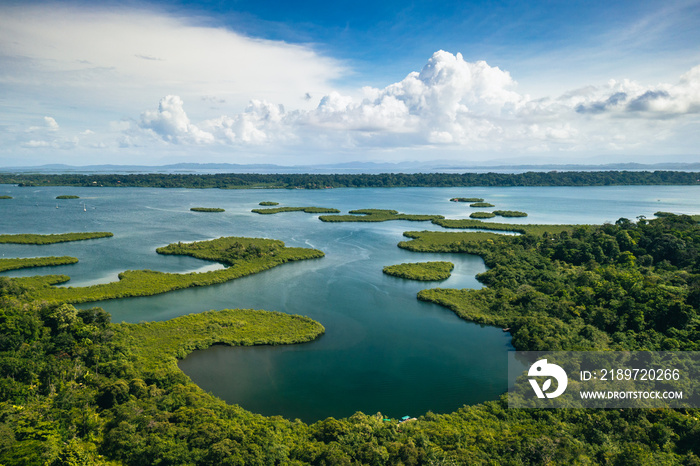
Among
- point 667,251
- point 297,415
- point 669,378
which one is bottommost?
point 297,415

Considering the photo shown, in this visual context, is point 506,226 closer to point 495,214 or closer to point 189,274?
point 495,214

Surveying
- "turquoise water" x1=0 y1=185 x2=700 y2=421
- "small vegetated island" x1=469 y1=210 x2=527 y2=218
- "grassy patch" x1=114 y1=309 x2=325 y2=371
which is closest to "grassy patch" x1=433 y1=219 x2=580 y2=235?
"small vegetated island" x1=469 y1=210 x2=527 y2=218

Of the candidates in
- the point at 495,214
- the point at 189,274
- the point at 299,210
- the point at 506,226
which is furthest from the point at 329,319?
the point at 495,214

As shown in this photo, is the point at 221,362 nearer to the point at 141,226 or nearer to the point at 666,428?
the point at 666,428

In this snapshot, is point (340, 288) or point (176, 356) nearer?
point (176, 356)

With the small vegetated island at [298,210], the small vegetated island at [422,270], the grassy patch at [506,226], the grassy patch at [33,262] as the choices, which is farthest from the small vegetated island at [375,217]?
the grassy patch at [33,262]

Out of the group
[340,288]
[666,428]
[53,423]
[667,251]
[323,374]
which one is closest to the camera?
[53,423]

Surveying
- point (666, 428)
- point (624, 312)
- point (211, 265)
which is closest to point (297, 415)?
point (666, 428)
